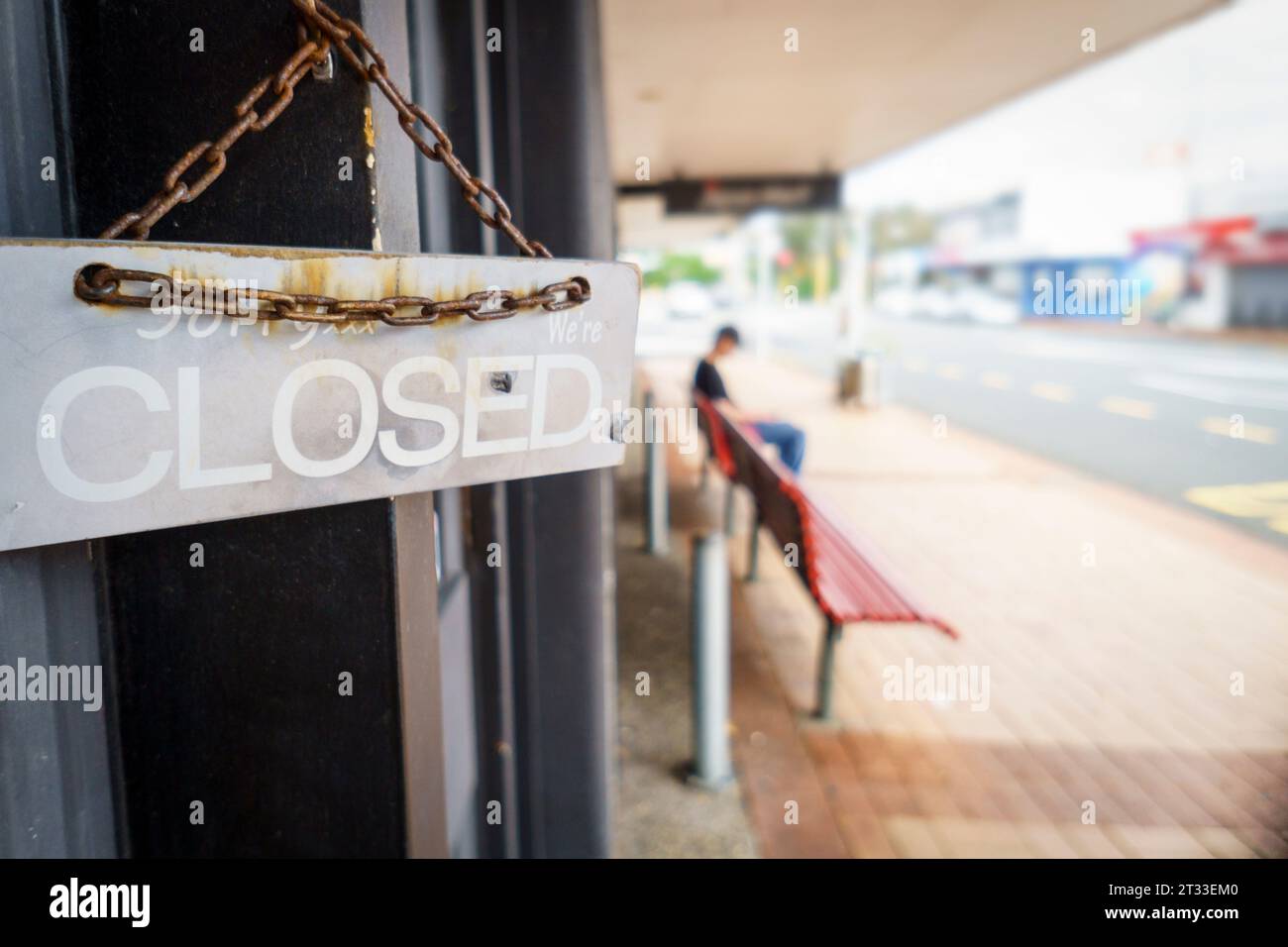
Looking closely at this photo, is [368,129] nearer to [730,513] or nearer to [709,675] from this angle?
[709,675]

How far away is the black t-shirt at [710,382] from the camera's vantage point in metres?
7.37

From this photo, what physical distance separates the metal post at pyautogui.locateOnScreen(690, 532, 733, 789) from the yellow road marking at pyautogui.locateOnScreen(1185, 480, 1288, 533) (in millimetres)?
5746

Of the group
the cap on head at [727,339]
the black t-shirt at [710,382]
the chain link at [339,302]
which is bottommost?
the black t-shirt at [710,382]

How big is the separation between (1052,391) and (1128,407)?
270 centimetres

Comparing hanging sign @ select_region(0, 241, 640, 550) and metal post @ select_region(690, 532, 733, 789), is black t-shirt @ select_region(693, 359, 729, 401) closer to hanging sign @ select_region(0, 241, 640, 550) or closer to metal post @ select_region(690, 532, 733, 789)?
metal post @ select_region(690, 532, 733, 789)

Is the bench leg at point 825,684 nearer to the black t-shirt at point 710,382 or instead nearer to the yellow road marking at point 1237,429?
the black t-shirt at point 710,382

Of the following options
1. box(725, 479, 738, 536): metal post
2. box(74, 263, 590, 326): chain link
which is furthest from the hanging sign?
box(725, 479, 738, 536): metal post

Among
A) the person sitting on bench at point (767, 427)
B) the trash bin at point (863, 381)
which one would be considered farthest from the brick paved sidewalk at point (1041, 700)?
the trash bin at point (863, 381)

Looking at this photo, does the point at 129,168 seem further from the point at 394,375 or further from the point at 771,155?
the point at 771,155

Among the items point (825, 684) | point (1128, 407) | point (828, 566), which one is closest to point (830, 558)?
point (828, 566)

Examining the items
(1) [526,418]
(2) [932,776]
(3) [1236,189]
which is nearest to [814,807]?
(2) [932,776]

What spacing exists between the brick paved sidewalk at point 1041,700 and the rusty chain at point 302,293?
99.4 inches

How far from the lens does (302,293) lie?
922 mm
